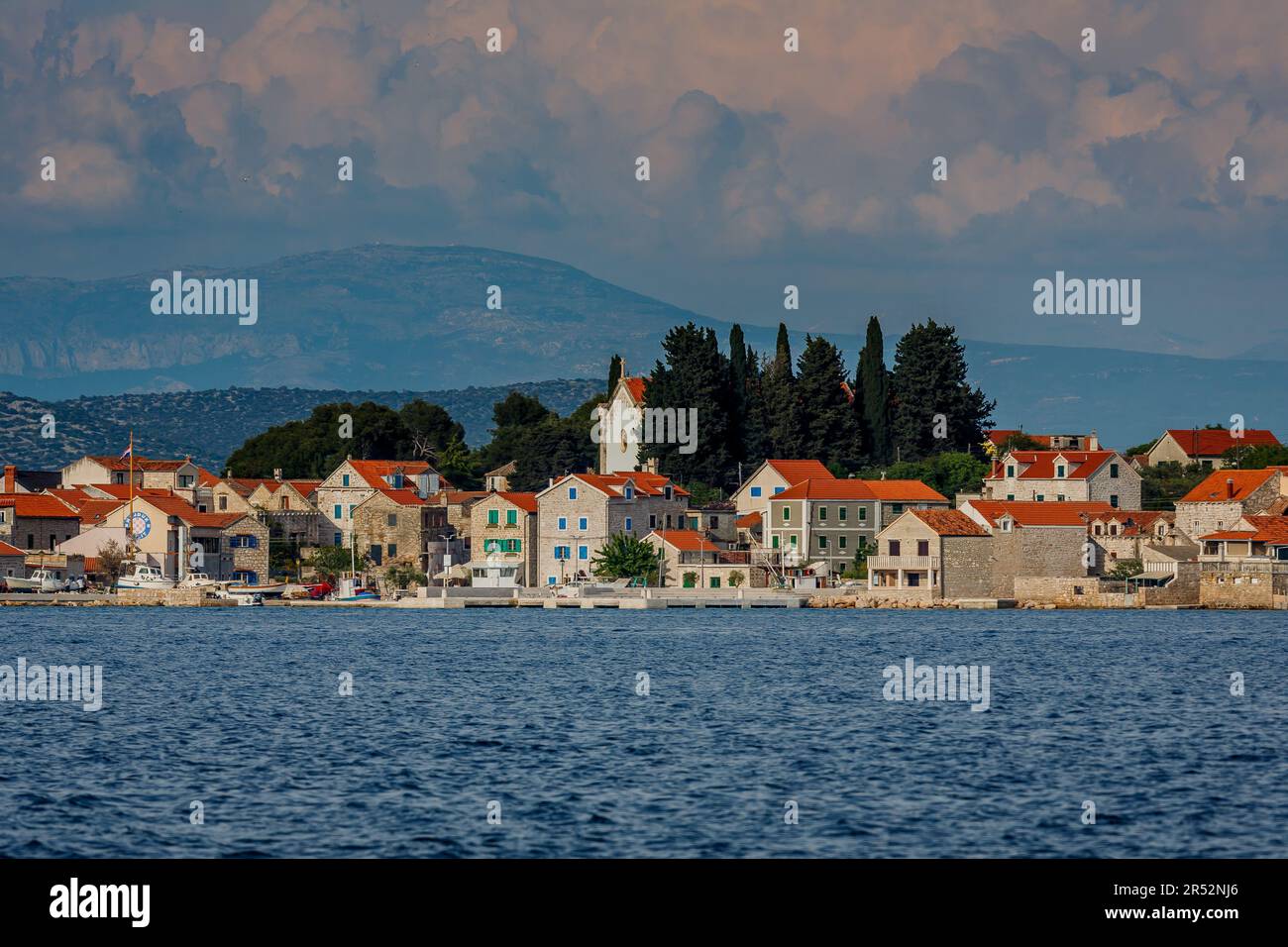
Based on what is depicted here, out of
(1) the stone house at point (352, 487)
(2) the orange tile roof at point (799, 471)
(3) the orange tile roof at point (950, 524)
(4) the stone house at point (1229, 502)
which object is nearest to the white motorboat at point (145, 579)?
(1) the stone house at point (352, 487)

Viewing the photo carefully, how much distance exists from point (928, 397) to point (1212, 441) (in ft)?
93.1

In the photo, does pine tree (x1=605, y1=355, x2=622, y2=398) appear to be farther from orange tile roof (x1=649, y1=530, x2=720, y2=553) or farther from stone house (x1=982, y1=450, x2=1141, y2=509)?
stone house (x1=982, y1=450, x2=1141, y2=509)

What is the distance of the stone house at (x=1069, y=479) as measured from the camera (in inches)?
4345

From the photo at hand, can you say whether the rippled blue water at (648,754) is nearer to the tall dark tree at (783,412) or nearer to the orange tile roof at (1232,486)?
the orange tile roof at (1232,486)

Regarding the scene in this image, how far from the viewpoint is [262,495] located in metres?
118

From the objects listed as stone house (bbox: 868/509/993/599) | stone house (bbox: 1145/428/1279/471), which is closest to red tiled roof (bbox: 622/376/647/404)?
stone house (bbox: 868/509/993/599)

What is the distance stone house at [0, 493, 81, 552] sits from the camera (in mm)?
114812

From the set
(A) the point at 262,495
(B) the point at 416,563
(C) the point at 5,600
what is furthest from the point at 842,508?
(C) the point at 5,600

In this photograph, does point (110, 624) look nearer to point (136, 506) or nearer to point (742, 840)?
point (136, 506)

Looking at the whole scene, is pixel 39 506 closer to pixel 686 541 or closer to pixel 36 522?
pixel 36 522

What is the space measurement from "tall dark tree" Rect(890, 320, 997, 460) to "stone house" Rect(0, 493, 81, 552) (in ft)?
178

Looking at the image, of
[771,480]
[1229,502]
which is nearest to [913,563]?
[771,480]

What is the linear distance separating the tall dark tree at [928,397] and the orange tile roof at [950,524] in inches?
1111

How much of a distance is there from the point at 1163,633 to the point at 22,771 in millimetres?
54447
